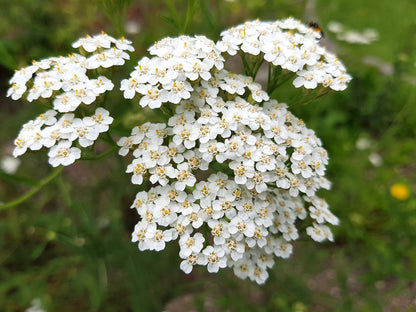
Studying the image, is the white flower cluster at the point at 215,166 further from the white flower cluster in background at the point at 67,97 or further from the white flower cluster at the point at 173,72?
the white flower cluster in background at the point at 67,97

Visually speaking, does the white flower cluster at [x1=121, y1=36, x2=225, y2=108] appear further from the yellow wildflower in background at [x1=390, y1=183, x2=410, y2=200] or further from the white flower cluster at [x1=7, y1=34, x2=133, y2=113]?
the yellow wildflower in background at [x1=390, y1=183, x2=410, y2=200]

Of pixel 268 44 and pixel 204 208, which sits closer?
pixel 204 208

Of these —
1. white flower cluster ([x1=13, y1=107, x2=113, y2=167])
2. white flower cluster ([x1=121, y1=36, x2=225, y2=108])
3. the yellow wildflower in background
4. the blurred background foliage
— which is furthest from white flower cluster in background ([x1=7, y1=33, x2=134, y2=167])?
the yellow wildflower in background

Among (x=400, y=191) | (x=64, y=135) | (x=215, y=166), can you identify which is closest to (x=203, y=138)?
(x=215, y=166)

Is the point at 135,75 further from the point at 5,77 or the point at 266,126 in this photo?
the point at 5,77

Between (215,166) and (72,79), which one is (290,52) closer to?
(215,166)

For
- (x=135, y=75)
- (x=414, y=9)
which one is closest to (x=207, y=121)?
(x=135, y=75)

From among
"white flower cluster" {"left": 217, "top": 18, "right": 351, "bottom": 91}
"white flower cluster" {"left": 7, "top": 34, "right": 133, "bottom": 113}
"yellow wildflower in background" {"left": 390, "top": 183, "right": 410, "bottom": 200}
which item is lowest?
"yellow wildflower in background" {"left": 390, "top": 183, "right": 410, "bottom": 200}
